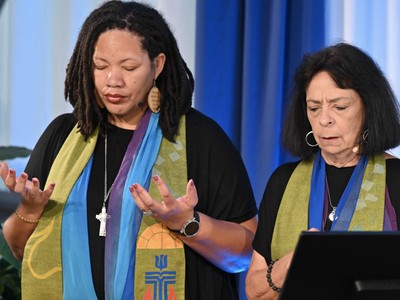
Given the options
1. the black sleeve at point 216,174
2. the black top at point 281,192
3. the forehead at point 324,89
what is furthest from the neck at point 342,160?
the black sleeve at point 216,174

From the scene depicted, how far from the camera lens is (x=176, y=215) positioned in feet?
6.00

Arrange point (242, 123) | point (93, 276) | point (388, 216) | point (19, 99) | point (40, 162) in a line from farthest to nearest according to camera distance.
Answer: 1. point (19, 99)
2. point (242, 123)
3. point (40, 162)
4. point (93, 276)
5. point (388, 216)

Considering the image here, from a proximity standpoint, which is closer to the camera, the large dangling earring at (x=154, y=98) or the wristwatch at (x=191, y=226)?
the wristwatch at (x=191, y=226)

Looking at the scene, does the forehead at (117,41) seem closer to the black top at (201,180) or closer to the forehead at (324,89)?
the black top at (201,180)

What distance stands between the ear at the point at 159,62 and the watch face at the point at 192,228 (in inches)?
16.3

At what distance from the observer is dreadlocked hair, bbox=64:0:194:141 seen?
1.98m

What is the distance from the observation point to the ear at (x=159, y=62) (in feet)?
6.57

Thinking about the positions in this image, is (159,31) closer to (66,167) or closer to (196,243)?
(66,167)

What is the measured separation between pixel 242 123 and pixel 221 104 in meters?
0.12

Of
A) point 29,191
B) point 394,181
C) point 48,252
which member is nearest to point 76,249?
point 48,252

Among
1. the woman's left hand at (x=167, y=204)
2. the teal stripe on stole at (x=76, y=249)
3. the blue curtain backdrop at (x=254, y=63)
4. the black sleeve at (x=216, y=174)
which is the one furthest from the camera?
the blue curtain backdrop at (x=254, y=63)

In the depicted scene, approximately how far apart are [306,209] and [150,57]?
56 centimetres

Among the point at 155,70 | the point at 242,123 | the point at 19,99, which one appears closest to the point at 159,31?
the point at 155,70

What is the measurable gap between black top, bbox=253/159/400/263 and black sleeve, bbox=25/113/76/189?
0.59 meters
